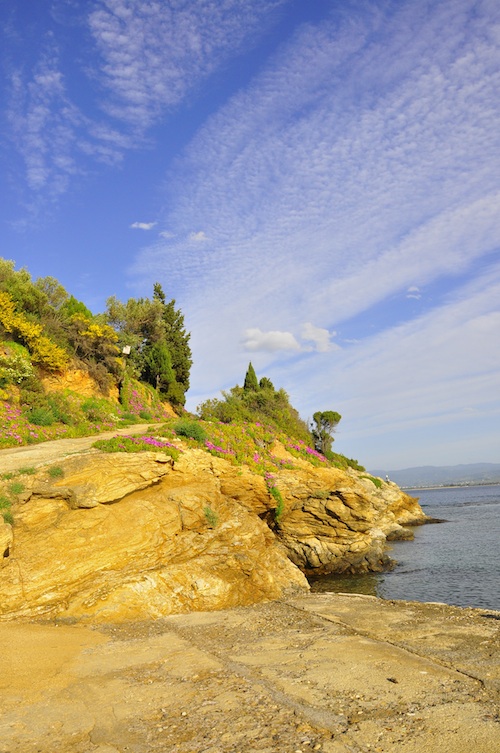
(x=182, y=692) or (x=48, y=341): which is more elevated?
(x=48, y=341)

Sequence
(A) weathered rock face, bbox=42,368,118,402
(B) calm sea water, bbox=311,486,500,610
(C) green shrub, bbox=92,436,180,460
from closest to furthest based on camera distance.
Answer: (C) green shrub, bbox=92,436,180,460, (B) calm sea water, bbox=311,486,500,610, (A) weathered rock face, bbox=42,368,118,402

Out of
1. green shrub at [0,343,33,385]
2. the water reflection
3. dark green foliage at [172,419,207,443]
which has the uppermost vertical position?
green shrub at [0,343,33,385]

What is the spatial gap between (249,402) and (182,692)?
28.5 metres

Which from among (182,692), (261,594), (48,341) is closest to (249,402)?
(48,341)

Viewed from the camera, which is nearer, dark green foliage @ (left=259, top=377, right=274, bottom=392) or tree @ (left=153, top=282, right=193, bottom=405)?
tree @ (left=153, top=282, right=193, bottom=405)

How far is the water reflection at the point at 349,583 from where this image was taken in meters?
22.1

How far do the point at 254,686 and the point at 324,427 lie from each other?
37.0 m

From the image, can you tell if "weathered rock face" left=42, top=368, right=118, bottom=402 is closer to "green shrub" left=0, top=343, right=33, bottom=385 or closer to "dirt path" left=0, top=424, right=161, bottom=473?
"green shrub" left=0, top=343, right=33, bottom=385

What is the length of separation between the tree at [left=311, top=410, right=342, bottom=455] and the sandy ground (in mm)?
30766

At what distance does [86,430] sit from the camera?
21062 mm

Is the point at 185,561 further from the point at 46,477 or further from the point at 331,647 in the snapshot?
the point at 331,647

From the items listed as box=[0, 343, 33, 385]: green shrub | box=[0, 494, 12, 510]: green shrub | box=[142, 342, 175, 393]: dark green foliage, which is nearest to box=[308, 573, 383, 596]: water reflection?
box=[0, 494, 12, 510]: green shrub

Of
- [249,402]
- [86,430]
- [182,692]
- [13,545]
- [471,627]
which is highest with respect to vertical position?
[249,402]

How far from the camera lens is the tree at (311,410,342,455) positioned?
43.4 meters
